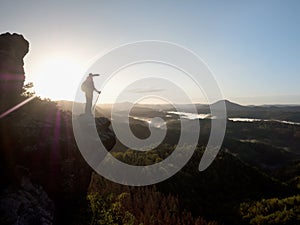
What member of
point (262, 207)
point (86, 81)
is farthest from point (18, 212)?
point (262, 207)

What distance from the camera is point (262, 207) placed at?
20.2m

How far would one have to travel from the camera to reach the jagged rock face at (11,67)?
14.1 metres

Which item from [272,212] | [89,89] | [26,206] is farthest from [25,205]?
[272,212]

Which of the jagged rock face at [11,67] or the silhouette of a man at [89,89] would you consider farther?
the silhouette of a man at [89,89]

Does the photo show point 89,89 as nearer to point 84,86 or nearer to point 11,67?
point 84,86

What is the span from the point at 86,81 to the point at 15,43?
393 centimetres

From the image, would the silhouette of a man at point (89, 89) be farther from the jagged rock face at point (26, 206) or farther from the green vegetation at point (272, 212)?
the green vegetation at point (272, 212)

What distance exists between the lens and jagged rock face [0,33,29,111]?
14.1 metres

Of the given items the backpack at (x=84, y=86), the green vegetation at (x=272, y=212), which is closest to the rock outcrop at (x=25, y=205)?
the backpack at (x=84, y=86)

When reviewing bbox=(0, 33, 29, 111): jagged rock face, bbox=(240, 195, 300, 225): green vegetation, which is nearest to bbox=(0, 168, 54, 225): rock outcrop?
bbox=(0, 33, 29, 111): jagged rock face

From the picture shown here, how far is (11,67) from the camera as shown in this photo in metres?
14.6

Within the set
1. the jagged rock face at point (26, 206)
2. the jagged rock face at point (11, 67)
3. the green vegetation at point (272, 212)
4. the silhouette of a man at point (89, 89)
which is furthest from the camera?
the green vegetation at point (272, 212)

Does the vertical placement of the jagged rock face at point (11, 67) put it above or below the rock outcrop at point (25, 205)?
above

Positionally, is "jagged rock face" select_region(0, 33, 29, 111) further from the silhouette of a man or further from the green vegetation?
the green vegetation
